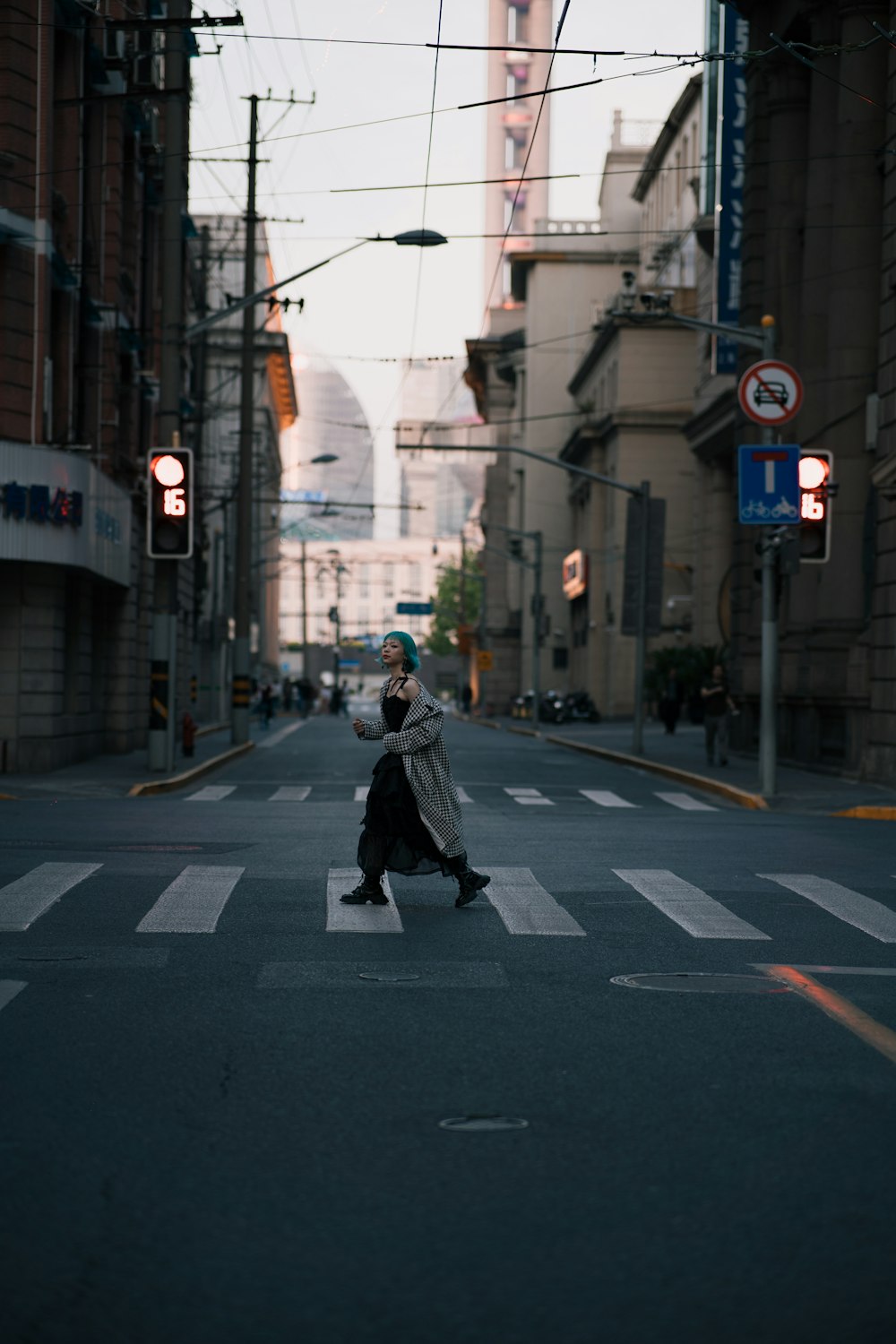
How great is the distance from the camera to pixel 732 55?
55.4 ft

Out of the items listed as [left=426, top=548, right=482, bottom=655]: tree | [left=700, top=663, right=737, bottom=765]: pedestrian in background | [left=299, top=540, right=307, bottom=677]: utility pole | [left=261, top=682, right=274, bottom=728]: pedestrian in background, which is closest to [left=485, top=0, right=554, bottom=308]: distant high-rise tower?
[left=426, top=548, right=482, bottom=655]: tree

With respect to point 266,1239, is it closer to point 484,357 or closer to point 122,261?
point 122,261

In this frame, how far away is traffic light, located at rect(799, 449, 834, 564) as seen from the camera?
2425 cm

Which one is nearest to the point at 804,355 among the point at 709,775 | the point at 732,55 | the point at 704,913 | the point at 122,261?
the point at 709,775

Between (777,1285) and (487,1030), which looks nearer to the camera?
(777,1285)

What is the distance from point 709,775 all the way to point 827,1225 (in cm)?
2509

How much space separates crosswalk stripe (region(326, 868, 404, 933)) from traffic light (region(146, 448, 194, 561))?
12.6 m

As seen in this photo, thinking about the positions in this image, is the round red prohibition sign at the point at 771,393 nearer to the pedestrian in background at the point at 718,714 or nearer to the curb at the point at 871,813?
the curb at the point at 871,813

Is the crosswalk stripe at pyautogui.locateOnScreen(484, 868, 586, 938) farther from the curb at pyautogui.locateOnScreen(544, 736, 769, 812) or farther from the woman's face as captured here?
the curb at pyautogui.locateOnScreen(544, 736, 769, 812)

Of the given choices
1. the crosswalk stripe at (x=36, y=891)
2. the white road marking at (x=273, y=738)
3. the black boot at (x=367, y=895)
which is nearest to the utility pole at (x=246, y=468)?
the white road marking at (x=273, y=738)

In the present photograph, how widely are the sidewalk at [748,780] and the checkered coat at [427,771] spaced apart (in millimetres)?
11250

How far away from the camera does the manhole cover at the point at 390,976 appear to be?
30.6 ft

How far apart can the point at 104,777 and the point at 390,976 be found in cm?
1817

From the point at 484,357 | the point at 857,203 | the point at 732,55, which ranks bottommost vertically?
the point at 732,55
